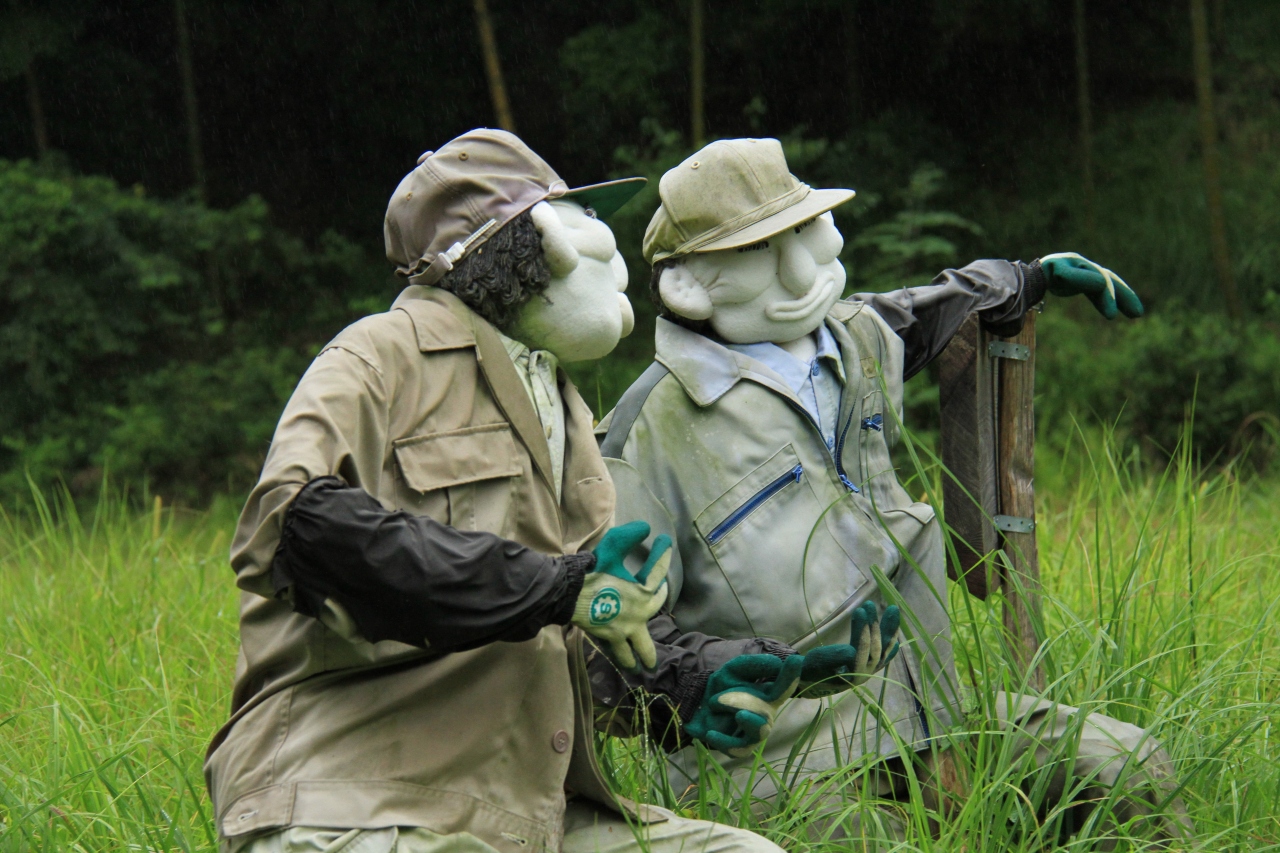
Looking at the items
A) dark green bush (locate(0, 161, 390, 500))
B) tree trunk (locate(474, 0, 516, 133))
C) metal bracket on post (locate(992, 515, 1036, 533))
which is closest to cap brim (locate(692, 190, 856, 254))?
metal bracket on post (locate(992, 515, 1036, 533))

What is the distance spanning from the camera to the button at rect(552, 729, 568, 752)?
192 centimetres

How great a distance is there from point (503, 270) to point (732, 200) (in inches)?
21.9

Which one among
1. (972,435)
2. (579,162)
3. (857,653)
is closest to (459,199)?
(857,653)

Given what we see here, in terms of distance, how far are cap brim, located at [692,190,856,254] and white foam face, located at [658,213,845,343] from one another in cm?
3

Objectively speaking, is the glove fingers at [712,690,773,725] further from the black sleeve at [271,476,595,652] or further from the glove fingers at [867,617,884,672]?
the black sleeve at [271,476,595,652]

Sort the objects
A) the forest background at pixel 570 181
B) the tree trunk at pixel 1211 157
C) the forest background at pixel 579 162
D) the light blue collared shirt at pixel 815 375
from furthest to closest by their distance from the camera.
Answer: the tree trunk at pixel 1211 157 → the forest background at pixel 579 162 → the forest background at pixel 570 181 → the light blue collared shirt at pixel 815 375

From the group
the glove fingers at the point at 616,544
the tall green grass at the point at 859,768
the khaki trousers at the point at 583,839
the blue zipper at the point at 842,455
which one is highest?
the glove fingers at the point at 616,544

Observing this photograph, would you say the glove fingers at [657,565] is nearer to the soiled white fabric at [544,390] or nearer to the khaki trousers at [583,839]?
the soiled white fabric at [544,390]

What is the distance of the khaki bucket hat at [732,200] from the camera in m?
2.36

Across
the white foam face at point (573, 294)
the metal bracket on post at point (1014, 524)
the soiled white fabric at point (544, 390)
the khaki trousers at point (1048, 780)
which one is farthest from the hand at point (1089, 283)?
the soiled white fabric at point (544, 390)

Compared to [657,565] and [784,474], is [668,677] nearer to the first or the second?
[657,565]

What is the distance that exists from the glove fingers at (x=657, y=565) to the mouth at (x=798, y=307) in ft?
2.14

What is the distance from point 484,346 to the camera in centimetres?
196

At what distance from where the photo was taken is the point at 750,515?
7.63 feet
